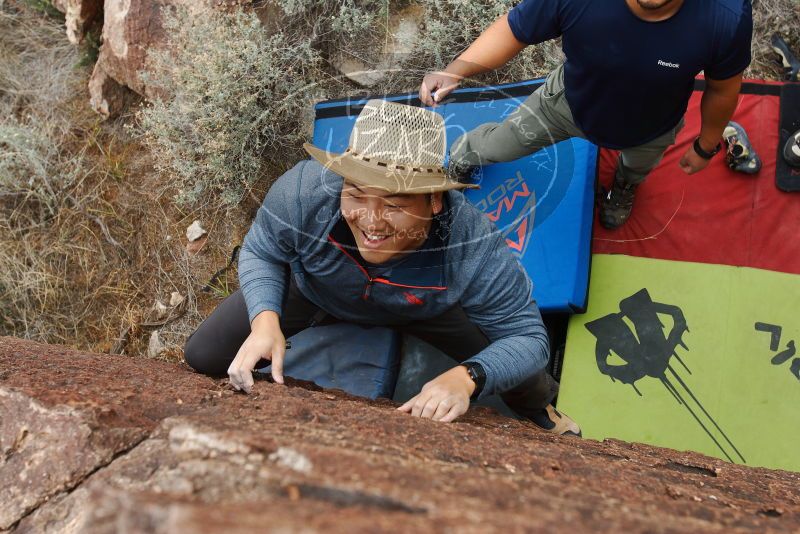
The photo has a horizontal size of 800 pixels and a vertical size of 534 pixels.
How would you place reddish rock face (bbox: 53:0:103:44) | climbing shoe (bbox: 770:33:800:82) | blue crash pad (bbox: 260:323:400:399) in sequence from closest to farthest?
blue crash pad (bbox: 260:323:400:399) → climbing shoe (bbox: 770:33:800:82) → reddish rock face (bbox: 53:0:103:44)

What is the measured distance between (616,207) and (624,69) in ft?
3.65

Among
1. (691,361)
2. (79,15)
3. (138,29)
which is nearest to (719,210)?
(691,361)

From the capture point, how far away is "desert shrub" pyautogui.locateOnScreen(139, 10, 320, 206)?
339 cm

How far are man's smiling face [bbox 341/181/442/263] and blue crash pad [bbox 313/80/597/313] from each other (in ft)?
3.72

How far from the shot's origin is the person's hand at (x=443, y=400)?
1.61 m

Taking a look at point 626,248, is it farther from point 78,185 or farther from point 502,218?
point 78,185

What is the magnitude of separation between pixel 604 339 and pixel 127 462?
2243 millimetres

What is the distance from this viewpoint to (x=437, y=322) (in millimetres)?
2361

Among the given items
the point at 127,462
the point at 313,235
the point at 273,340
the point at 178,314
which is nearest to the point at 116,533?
the point at 127,462

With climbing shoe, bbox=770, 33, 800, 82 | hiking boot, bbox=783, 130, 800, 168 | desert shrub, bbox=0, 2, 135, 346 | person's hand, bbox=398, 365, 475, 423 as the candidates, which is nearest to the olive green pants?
hiking boot, bbox=783, 130, 800, 168

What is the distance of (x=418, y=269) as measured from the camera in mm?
2004

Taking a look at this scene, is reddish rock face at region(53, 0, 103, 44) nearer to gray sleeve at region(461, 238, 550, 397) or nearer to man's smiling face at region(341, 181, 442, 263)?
man's smiling face at region(341, 181, 442, 263)

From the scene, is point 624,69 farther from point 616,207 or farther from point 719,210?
point 719,210

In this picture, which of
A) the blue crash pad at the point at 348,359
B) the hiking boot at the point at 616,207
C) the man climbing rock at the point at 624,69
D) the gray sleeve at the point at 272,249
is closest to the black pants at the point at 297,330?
the blue crash pad at the point at 348,359
